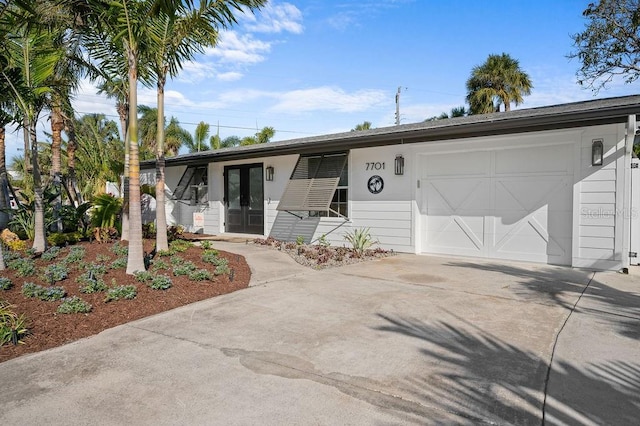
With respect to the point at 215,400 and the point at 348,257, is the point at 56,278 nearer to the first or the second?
the point at 215,400

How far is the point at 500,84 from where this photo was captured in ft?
73.9

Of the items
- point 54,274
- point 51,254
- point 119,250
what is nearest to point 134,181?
point 54,274

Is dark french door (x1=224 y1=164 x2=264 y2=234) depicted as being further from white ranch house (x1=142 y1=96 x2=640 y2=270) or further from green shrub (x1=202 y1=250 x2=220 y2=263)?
green shrub (x1=202 y1=250 x2=220 y2=263)

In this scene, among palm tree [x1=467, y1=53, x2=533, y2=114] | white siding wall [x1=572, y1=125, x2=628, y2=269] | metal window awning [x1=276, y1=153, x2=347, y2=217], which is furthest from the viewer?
palm tree [x1=467, y1=53, x2=533, y2=114]

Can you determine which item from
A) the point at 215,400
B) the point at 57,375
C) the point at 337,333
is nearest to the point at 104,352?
the point at 57,375

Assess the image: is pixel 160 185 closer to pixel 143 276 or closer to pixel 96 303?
pixel 143 276

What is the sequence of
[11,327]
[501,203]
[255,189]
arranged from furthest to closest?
[255,189] → [501,203] → [11,327]

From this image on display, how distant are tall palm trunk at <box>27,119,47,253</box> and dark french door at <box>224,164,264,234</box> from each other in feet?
19.4

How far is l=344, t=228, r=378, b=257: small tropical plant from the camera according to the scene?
918 cm

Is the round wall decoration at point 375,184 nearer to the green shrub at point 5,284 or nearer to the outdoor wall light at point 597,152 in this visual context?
the outdoor wall light at point 597,152

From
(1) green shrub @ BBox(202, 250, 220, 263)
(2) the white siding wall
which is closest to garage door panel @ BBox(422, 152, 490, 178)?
(2) the white siding wall

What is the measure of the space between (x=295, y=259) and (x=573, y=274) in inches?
203

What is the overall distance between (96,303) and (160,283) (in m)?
0.81

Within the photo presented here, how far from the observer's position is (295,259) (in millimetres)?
8492
